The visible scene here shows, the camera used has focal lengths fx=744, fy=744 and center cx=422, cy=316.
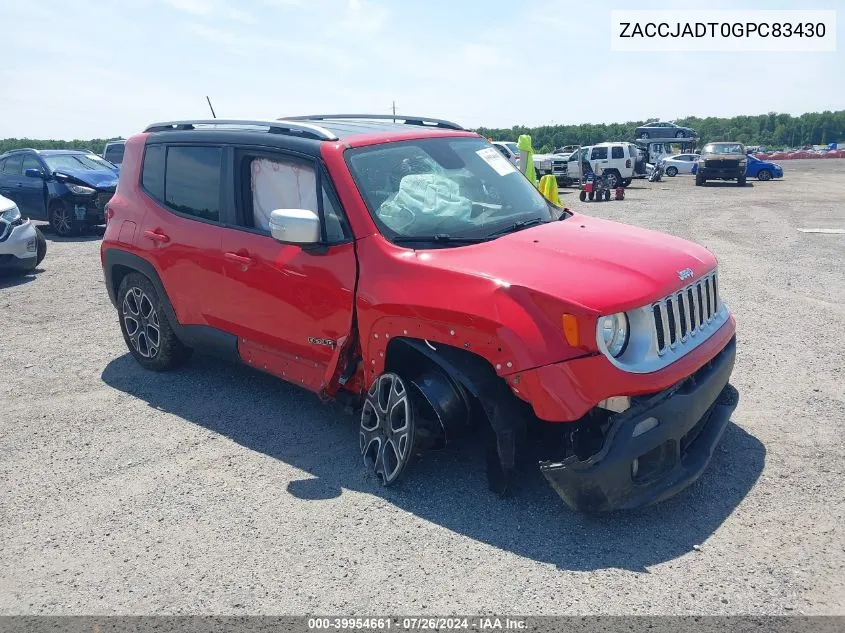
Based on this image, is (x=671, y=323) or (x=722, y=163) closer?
(x=671, y=323)

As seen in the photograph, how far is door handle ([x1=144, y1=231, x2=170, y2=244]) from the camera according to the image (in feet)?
18.5

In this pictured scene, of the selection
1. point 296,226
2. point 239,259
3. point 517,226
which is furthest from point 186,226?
point 517,226

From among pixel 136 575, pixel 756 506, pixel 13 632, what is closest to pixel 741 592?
pixel 756 506

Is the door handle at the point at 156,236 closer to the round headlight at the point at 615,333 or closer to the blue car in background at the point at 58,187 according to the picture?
the round headlight at the point at 615,333

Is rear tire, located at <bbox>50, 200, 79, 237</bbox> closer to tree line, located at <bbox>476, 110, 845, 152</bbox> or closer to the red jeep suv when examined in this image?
the red jeep suv

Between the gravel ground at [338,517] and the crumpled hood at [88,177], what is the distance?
9.04 meters

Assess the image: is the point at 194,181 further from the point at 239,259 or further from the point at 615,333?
the point at 615,333

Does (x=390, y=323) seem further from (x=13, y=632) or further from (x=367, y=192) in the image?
(x=13, y=632)

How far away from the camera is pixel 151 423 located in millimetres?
5324

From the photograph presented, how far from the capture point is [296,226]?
14.0 ft

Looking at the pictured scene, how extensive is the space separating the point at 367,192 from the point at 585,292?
1.55m

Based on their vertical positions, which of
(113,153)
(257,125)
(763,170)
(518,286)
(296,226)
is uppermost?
(257,125)

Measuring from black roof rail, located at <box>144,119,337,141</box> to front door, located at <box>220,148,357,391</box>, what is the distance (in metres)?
0.19

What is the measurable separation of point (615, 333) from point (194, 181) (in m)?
3.38
